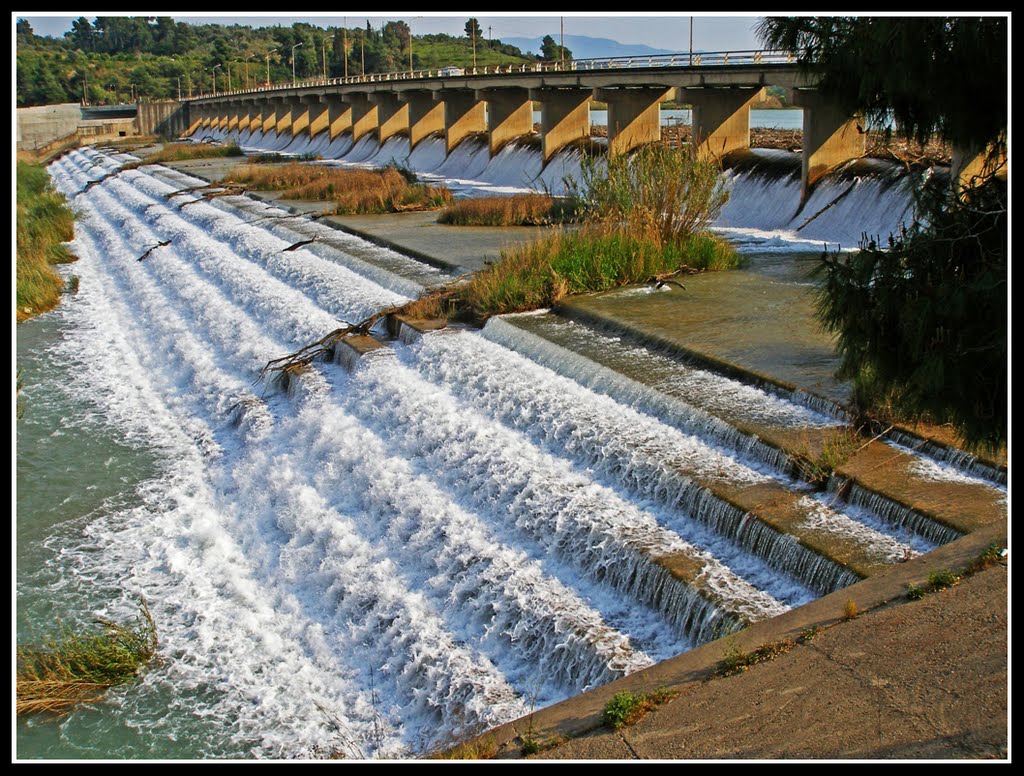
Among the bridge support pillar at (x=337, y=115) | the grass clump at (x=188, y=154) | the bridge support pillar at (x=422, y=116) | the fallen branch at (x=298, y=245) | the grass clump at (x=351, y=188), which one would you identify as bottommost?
the fallen branch at (x=298, y=245)

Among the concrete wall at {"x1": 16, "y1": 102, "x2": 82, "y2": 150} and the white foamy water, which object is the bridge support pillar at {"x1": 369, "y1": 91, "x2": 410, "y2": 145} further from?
the concrete wall at {"x1": 16, "y1": 102, "x2": 82, "y2": 150}

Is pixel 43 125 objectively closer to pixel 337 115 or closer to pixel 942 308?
pixel 337 115

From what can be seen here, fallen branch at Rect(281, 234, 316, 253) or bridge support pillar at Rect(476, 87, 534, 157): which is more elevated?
bridge support pillar at Rect(476, 87, 534, 157)

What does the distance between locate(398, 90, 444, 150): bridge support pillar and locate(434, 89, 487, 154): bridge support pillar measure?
310cm

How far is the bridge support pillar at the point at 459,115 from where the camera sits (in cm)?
4009

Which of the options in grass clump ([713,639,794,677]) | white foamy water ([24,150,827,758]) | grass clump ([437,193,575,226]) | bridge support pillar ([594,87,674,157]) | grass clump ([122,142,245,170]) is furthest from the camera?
grass clump ([122,142,245,170])

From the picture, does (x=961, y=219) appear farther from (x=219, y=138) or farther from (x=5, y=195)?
(x=219, y=138)

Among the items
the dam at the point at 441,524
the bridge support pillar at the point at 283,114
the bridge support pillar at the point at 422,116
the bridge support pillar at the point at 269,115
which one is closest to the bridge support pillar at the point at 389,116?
the bridge support pillar at the point at 422,116

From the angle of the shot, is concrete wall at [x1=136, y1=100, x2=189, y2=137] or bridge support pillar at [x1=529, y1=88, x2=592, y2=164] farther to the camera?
concrete wall at [x1=136, y1=100, x2=189, y2=137]

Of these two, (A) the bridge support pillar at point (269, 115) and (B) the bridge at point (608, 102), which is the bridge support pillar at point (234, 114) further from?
(B) the bridge at point (608, 102)

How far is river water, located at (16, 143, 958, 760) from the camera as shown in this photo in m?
6.71

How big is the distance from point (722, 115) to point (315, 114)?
39.0 m

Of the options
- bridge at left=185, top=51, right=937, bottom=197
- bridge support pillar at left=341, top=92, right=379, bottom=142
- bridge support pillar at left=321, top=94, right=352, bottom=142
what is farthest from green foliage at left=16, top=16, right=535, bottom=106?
bridge at left=185, top=51, right=937, bottom=197

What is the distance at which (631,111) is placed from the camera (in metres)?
30.1
